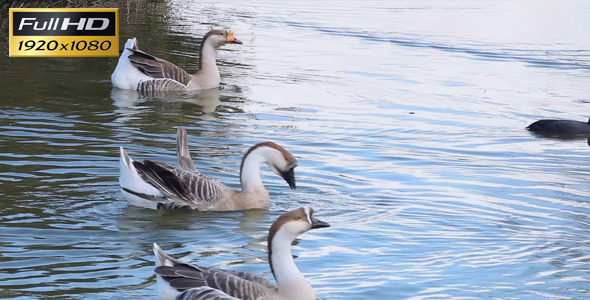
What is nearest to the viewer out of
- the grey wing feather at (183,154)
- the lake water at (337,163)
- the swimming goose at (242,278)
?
the swimming goose at (242,278)

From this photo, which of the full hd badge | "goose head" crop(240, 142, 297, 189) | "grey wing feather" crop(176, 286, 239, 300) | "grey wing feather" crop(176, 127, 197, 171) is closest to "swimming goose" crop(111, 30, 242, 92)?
the full hd badge

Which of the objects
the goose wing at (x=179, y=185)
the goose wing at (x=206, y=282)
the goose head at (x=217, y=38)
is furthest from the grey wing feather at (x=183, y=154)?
the goose head at (x=217, y=38)

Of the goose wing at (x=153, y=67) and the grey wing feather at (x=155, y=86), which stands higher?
the goose wing at (x=153, y=67)

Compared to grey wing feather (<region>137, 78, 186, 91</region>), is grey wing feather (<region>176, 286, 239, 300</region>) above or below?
below

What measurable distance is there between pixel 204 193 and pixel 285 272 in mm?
3300

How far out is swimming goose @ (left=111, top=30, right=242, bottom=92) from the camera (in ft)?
61.4

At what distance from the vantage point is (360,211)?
36.9 ft

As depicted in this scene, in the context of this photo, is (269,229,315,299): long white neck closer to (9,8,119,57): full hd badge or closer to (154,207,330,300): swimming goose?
(154,207,330,300): swimming goose

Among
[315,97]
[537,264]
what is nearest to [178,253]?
[537,264]

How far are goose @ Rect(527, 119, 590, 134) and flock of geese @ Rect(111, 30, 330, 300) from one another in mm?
6331

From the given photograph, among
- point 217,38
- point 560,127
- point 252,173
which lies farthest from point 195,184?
point 217,38

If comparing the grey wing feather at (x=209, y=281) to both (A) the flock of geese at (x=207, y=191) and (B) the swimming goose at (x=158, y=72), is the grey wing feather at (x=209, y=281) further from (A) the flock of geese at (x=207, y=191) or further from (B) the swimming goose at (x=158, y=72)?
(B) the swimming goose at (x=158, y=72)

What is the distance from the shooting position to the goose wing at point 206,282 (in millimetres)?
7477

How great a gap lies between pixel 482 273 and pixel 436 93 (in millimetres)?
10975
